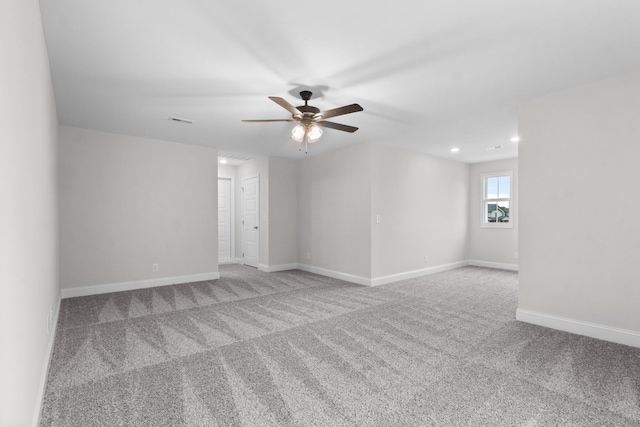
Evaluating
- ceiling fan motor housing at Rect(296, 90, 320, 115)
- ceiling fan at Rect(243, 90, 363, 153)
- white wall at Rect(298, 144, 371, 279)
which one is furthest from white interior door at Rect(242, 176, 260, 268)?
ceiling fan motor housing at Rect(296, 90, 320, 115)

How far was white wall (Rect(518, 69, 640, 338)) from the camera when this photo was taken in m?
2.88

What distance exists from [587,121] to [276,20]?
3155 millimetres

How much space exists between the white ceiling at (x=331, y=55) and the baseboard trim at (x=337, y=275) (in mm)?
2716

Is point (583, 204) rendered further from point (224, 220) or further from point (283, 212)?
point (224, 220)

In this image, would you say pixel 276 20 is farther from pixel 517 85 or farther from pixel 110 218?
pixel 110 218

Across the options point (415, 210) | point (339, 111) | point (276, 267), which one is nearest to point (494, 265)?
point (415, 210)

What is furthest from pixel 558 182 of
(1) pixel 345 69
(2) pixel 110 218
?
(2) pixel 110 218

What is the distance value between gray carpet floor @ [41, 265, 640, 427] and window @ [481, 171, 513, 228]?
3431 millimetres

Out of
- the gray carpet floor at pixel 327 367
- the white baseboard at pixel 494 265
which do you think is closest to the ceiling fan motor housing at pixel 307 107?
the gray carpet floor at pixel 327 367

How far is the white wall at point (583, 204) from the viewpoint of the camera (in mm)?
2875

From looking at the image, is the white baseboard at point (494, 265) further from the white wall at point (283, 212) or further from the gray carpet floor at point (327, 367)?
the white wall at point (283, 212)

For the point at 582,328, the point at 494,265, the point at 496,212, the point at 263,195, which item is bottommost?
the point at 494,265

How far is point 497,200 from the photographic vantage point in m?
7.11

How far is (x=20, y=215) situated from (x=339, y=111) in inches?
95.2
